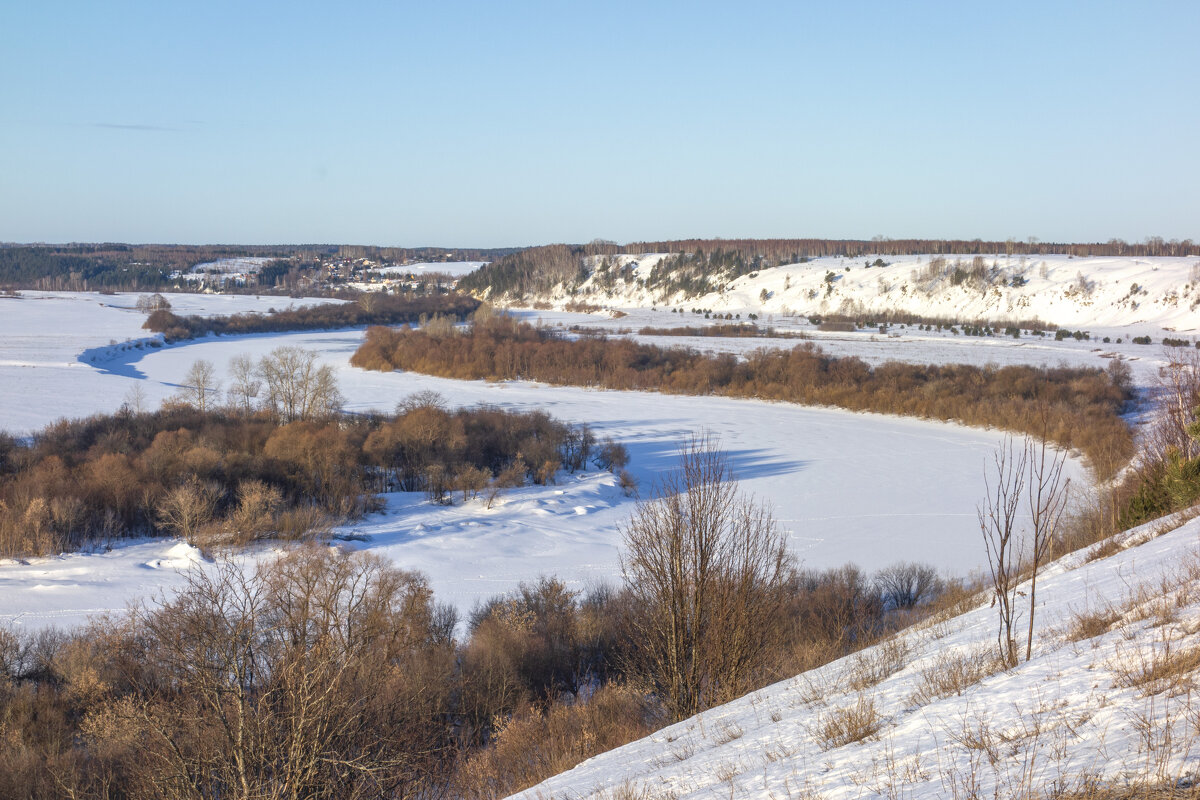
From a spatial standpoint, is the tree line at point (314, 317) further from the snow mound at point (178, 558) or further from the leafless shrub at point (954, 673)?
the leafless shrub at point (954, 673)

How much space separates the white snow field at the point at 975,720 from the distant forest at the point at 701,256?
10504cm

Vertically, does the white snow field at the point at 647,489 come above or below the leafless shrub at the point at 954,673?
below

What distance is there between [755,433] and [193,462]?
25037 mm

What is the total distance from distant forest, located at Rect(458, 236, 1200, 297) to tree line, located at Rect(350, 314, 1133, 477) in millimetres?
48757

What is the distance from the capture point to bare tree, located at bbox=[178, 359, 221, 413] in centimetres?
4019

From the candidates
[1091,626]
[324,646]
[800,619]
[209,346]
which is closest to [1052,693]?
[1091,626]

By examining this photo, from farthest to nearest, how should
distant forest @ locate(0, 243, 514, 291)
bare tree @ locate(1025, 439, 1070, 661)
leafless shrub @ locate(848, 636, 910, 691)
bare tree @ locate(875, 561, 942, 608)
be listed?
distant forest @ locate(0, 243, 514, 291), bare tree @ locate(875, 561, 942, 608), leafless shrub @ locate(848, 636, 910, 691), bare tree @ locate(1025, 439, 1070, 661)

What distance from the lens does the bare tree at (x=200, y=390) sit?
132 ft

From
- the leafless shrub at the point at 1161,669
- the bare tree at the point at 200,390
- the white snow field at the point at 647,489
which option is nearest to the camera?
the leafless shrub at the point at 1161,669

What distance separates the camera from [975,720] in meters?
5.29

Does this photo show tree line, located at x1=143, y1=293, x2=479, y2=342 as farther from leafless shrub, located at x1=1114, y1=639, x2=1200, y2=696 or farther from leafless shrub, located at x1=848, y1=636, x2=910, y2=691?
leafless shrub, located at x1=1114, y1=639, x2=1200, y2=696

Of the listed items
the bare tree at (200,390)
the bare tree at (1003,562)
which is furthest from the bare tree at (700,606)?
the bare tree at (200,390)

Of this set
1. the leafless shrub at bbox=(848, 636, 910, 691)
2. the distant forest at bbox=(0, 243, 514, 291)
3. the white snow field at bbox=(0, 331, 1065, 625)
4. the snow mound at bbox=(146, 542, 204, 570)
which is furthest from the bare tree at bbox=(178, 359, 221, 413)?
the distant forest at bbox=(0, 243, 514, 291)

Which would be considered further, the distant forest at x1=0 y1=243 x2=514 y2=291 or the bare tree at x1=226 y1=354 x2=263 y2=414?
the distant forest at x1=0 y1=243 x2=514 y2=291
